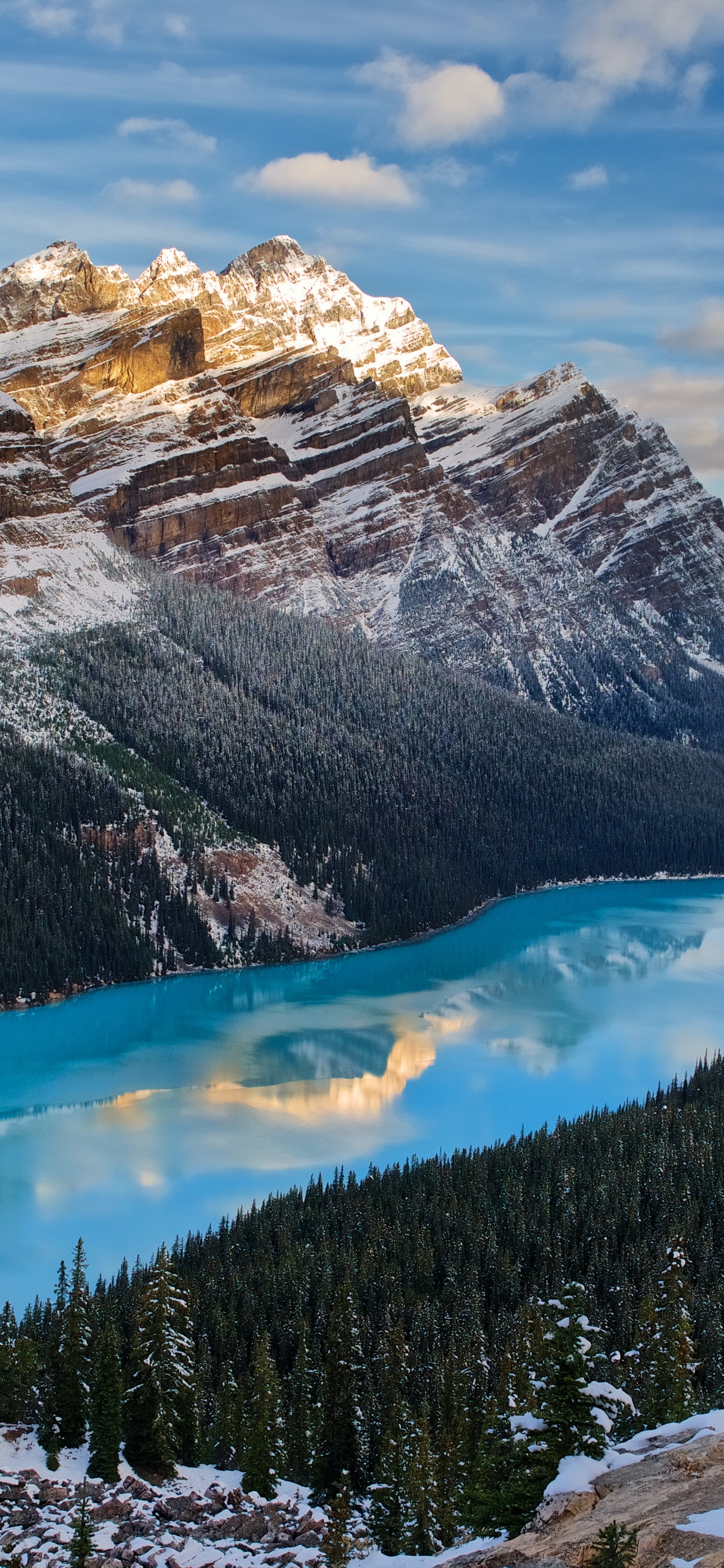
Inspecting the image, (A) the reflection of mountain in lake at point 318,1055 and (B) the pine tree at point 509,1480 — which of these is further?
(A) the reflection of mountain in lake at point 318,1055

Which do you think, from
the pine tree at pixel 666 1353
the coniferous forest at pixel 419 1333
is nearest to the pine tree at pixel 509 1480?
the coniferous forest at pixel 419 1333

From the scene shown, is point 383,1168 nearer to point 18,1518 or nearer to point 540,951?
point 18,1518

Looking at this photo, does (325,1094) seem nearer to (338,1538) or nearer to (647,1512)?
(338,1538)

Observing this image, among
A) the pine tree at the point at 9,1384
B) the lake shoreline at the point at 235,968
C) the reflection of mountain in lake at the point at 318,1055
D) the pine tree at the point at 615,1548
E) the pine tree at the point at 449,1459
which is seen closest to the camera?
the pine tree at the point at 615,1548

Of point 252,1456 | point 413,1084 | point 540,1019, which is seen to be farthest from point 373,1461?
point 540,1019

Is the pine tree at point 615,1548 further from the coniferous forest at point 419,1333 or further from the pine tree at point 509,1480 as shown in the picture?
the coniferous forest at point 419,1333
